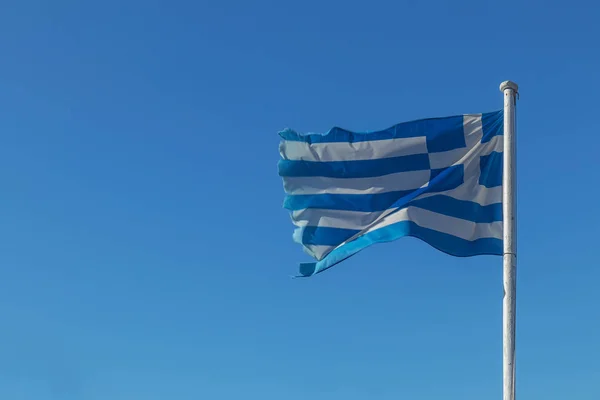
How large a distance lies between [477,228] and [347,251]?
2425 millimetres

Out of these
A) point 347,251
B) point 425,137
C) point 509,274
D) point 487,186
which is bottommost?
point 509,274

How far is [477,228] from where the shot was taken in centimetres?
1630

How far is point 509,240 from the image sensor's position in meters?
14.8

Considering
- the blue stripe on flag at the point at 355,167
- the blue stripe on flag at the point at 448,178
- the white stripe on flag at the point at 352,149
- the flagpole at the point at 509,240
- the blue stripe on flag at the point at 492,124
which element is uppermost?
the blue stripe on flag at the point at 492,124

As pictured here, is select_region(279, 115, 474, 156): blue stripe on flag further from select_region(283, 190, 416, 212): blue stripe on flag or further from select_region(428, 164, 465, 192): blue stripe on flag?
select_region(283, 190, 416, 212): blue stripe on flag

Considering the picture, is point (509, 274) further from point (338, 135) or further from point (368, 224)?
point (338, 135)

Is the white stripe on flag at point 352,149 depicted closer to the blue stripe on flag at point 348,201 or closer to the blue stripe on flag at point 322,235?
the blue stripe on flag at point 348,201

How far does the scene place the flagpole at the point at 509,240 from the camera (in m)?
14.0

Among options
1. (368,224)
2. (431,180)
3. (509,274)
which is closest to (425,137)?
(431,180)

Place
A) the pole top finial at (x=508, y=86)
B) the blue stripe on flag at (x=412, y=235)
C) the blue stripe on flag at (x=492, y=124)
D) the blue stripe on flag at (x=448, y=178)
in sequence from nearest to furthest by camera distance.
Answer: the pole top finial at (x=508, y=86) → the blue stripe on flag at (x=412, y=235) → the blue stripe on flag at (x=492, y=124) → the blue stripe on flag at (x=448, y=178)

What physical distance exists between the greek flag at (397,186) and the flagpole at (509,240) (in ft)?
3.32

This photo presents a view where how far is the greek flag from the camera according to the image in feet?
54.0

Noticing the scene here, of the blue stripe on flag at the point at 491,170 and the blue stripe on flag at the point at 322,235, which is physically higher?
the blue stripe on flag at the point at 491,170

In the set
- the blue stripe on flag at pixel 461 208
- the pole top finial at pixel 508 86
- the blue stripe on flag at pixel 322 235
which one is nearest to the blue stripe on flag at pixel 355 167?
the blue stripe on flag at pixel 461 208
